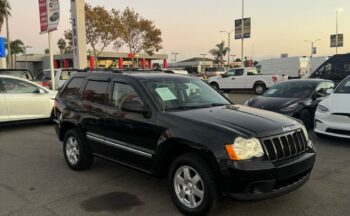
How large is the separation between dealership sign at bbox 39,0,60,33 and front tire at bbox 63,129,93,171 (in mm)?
8769

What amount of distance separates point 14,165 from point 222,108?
3997mm

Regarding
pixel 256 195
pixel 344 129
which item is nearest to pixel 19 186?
pixel 256 195

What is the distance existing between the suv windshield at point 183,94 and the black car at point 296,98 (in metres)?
4.49

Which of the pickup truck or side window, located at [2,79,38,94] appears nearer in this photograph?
side window, located at [2,79,38,94]

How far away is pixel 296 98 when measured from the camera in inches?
400

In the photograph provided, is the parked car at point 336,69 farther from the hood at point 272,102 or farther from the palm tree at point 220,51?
the palm tree at point 220,51

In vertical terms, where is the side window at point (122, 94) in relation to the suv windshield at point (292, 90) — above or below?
above

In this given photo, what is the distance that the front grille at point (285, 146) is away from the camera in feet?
13.3

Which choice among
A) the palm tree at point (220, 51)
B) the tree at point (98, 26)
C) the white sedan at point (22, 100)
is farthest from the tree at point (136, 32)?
the palm tree at point (220, 51)

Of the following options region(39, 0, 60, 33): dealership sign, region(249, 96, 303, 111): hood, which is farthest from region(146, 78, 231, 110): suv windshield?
region(39, 0, 60, 33): dealership sign

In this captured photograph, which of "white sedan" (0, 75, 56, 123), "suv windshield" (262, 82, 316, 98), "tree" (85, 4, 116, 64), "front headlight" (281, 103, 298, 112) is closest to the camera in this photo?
"front headlight" (281, 103, 298, 112)

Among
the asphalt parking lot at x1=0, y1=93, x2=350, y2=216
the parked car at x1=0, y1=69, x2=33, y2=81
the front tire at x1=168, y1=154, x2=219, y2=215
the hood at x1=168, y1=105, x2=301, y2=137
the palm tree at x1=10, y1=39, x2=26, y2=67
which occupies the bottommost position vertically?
the asphalt parking lot at x1=0, y1=93, x2=350, y2=216

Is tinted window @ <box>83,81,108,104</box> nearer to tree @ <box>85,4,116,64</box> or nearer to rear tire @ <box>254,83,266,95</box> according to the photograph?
rear tire @ <box>254,83,266,95</box>

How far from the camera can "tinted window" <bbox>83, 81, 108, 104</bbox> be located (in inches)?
222
